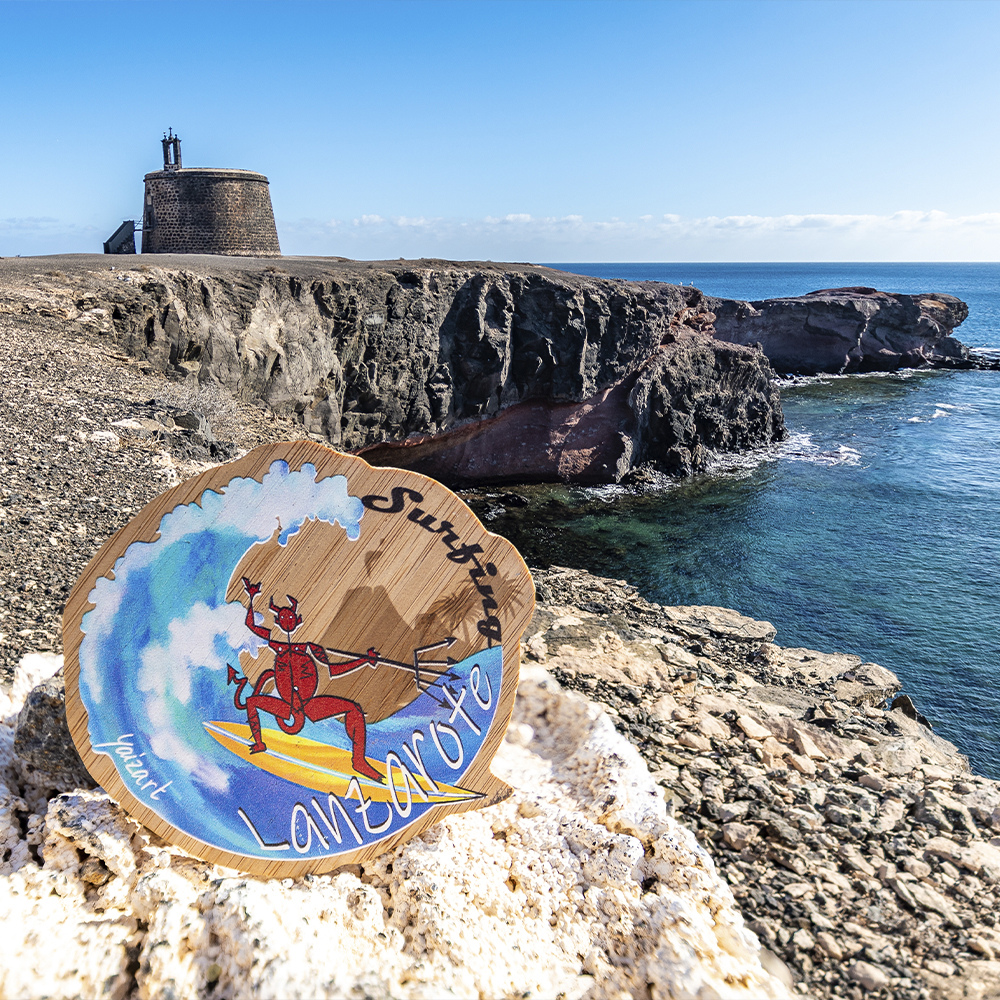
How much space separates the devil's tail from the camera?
3488mm

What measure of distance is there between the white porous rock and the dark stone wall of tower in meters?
30.9

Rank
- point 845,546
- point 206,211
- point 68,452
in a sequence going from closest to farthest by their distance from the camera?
point 68,452
point 845,546
point 206,211

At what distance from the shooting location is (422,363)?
23.9 metres

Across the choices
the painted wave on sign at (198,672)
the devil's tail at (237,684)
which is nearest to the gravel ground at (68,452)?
the painted wave on sign at (198,672)

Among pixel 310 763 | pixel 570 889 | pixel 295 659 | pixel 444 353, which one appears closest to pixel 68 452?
pixel 295 659

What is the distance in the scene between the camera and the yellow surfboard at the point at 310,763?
137 inches

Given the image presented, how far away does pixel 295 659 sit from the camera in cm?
357

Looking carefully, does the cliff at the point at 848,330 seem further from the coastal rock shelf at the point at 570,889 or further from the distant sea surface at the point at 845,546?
the coastal rock shelf at the point at 570,889

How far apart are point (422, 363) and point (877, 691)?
1759 centimetres

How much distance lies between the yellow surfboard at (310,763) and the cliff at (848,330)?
50705 millimetres

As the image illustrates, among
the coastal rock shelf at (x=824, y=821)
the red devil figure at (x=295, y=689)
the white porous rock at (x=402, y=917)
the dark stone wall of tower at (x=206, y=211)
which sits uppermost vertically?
the dark stone wall of tower at (x=206, y=211)

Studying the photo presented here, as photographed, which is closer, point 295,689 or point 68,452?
point 295,689

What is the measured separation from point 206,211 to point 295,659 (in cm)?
3185

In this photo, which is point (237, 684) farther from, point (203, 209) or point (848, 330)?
point (848, 330)
